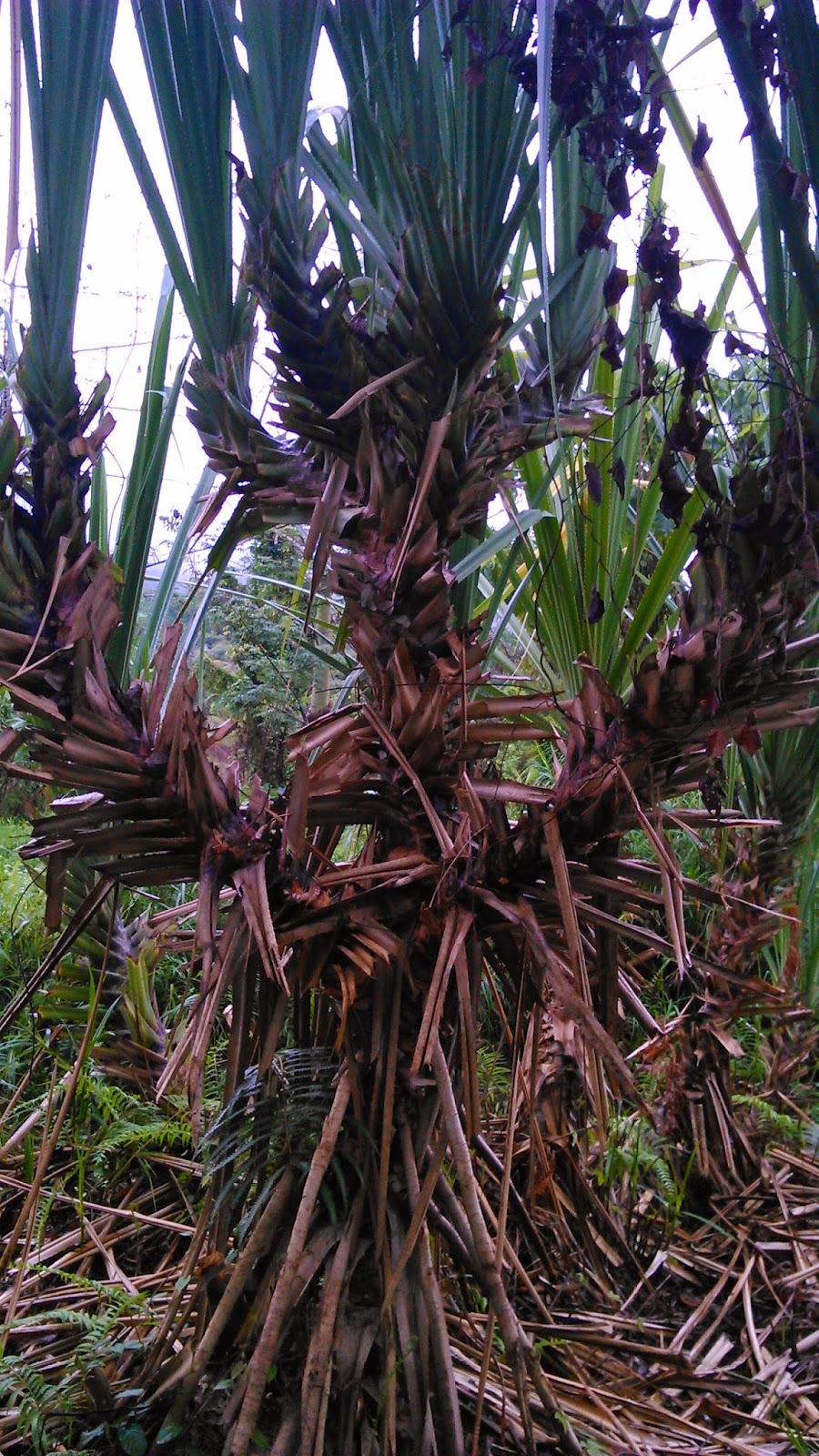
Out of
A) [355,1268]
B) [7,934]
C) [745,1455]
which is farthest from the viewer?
[7,934]

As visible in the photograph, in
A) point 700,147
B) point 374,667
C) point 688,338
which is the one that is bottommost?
point 374,667

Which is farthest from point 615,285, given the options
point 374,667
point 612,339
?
point 374,667

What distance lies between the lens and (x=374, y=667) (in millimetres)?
615

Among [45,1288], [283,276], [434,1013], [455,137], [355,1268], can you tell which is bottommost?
[45,1288]

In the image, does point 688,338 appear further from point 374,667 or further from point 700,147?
point 374,667

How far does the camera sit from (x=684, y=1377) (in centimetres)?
88

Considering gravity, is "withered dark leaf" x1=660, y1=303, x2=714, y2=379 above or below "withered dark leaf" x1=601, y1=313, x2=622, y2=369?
below

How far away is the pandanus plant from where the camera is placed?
545 millimetres

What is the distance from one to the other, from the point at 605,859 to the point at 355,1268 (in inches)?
13.8

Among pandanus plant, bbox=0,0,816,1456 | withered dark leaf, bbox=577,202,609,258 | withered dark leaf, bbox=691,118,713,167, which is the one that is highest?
withered dark leaf, bbox=691,118,713,167

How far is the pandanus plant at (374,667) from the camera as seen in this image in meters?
0.55

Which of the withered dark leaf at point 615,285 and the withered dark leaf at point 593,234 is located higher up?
the withered dark leaf at point 593,234

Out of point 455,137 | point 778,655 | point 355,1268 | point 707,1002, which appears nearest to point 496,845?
point 778,655

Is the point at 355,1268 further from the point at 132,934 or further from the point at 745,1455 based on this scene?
the point at 132,934
